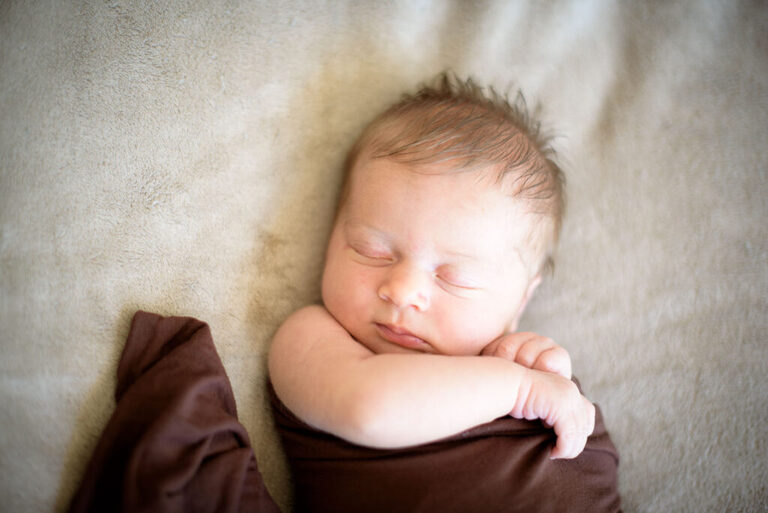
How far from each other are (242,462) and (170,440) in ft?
0.47

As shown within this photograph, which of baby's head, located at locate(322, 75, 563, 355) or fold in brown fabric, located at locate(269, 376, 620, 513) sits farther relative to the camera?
baby's head, located at locate(322, 75, 563, 355)

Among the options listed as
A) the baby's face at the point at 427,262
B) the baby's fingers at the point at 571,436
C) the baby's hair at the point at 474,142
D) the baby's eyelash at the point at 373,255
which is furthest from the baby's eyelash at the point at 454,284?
the baby's fingers at the point at 571,436

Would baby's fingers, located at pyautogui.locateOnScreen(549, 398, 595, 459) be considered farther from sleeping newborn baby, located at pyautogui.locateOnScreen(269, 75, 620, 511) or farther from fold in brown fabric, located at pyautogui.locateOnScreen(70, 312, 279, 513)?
fold in brown fabric, located at pyautogui.locateOnScreen(70, 312, 279, 513)

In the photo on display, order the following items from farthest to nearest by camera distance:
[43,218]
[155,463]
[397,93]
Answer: [397,93], [43,218], [155,463]

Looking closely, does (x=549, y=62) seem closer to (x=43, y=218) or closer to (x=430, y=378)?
(x=430, y=378)

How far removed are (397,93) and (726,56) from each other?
3.06ft

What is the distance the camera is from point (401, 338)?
1.08m

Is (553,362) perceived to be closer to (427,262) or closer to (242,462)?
(427,262)

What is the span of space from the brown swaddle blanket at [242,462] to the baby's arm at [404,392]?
0.25ft

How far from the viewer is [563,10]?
1.45 metres

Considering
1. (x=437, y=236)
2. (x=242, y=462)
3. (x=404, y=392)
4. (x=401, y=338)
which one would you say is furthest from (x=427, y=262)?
(x=242, y=462)

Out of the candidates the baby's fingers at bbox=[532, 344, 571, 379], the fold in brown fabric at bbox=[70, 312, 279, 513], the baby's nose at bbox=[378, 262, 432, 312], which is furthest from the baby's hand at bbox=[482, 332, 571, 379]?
the fold in brown fabric at bbox=[70, 312, 279, 513]

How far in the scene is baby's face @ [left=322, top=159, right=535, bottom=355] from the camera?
1.05m

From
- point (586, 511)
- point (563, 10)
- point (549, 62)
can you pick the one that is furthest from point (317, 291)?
point (563, 10)
